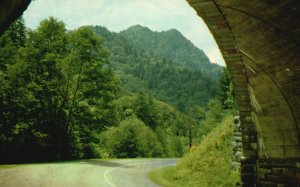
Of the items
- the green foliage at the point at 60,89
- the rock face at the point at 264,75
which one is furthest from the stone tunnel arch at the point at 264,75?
the green foliage at the point at 60,89

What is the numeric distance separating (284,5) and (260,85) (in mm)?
1943

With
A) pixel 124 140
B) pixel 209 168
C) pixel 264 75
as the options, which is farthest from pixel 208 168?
pixel 124 140

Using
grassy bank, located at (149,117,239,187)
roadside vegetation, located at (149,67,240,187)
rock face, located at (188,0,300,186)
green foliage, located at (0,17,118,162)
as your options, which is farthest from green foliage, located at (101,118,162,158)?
rock face, located at (188,0,300,186)

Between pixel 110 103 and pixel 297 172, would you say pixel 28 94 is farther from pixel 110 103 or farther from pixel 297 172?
pixel 297 172

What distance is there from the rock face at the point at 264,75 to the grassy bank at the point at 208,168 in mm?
7965

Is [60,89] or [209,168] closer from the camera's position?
[209,168]

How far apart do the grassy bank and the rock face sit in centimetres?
796

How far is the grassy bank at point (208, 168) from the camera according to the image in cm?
1500

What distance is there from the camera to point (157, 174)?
19.7 metres

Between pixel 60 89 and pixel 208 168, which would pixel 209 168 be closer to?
pixel 208 168

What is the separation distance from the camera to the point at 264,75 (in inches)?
213

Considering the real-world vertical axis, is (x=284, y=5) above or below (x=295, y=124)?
above

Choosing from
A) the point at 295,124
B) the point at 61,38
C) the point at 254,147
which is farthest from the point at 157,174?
the point at 61,38

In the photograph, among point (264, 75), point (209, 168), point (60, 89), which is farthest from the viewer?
point (60, 89)
